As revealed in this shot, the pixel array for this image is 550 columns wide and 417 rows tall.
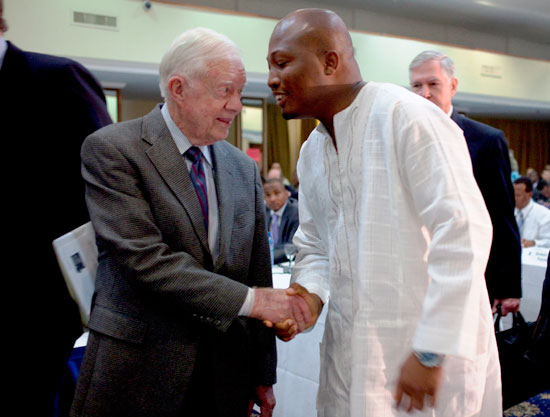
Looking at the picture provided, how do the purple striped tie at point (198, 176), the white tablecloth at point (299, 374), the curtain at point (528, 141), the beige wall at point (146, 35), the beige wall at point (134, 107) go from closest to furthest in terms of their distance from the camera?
the purple striped tie at point (198, 176) → the white tablecloth at point (299, 374) → the beige wall at point (146, 35) → the beige wall at point (134, 107) → the curtain at point (528, 141)

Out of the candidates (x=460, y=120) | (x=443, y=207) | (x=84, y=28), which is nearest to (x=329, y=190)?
(x=443, y=207)

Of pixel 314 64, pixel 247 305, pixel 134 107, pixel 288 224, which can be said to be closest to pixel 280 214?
pixel 288 224

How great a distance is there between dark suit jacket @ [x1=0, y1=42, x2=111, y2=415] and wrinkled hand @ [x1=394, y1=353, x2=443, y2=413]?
80 cm

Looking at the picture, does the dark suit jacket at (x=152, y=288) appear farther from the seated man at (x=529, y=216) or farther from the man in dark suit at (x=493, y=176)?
the seated man at (x=529, y=216)

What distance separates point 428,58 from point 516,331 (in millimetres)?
1357

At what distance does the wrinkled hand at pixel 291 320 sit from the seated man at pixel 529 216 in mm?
4433

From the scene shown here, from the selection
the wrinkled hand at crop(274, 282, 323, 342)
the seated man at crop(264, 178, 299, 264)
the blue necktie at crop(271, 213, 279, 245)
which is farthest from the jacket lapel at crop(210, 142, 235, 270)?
Answer: the blue necktie at crop(271, 213, 279, 245)

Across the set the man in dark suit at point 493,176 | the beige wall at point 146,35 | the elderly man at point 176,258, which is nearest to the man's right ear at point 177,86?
the elderly man at point 176,258

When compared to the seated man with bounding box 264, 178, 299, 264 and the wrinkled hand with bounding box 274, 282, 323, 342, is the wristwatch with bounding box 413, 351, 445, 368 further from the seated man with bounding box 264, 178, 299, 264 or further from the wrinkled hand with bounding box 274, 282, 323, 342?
the seated man with bounding box 264, 178, 299, 264

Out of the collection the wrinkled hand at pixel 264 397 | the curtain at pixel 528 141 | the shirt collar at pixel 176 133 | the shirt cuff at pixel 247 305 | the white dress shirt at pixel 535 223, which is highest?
the shirt collar at pixel 176 133

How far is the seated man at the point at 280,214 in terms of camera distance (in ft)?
14.8

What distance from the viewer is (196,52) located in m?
1.36

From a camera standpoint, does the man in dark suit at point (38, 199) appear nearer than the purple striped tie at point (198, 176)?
Yes

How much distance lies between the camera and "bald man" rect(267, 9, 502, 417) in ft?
3.05
